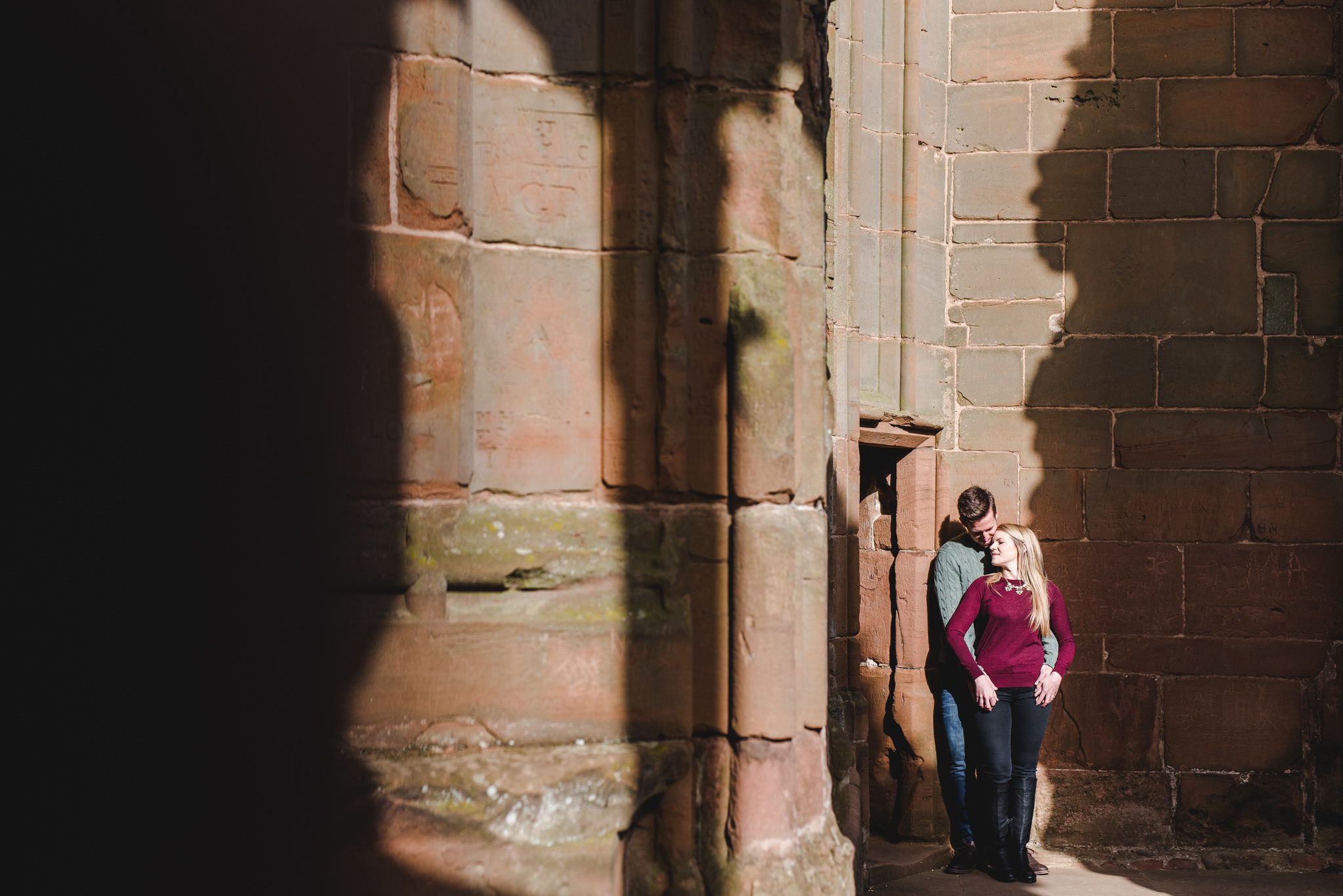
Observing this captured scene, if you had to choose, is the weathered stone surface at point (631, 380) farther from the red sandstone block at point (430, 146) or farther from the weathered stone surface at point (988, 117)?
the weathered stone surface at point (988, 117)

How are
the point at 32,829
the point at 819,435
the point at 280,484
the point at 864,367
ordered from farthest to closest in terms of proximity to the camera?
the point at 864,367, the point at 819,435, the point at 280,484, the point at 32,829

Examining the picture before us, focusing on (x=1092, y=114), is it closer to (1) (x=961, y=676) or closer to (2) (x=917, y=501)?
(2) (x=917, y=501)

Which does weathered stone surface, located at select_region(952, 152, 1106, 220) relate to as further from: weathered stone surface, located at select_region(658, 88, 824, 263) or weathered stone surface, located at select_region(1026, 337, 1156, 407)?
weathered stone surface, located at select_region(658, 88, 824, 263)

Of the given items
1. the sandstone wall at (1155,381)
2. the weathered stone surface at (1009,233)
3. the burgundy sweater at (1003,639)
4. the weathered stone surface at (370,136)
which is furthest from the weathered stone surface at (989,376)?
the weathered stone surface at (370,136)

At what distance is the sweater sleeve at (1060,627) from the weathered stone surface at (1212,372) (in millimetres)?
1312

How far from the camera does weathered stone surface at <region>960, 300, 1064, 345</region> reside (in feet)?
21.2

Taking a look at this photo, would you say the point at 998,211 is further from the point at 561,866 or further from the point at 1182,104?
the point at 561,866

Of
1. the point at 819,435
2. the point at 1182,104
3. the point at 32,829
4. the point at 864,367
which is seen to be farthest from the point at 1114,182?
the point at 32,829

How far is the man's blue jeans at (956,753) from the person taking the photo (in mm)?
5949

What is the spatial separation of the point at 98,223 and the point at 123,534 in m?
0.58

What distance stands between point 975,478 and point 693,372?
421cm

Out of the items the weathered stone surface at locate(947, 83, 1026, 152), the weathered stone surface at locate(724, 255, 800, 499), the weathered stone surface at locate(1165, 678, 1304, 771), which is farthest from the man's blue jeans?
the weathered stone surface at locate(724, 255, 800, 499)

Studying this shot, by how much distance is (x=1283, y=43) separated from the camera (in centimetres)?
629

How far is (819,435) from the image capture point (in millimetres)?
2686
